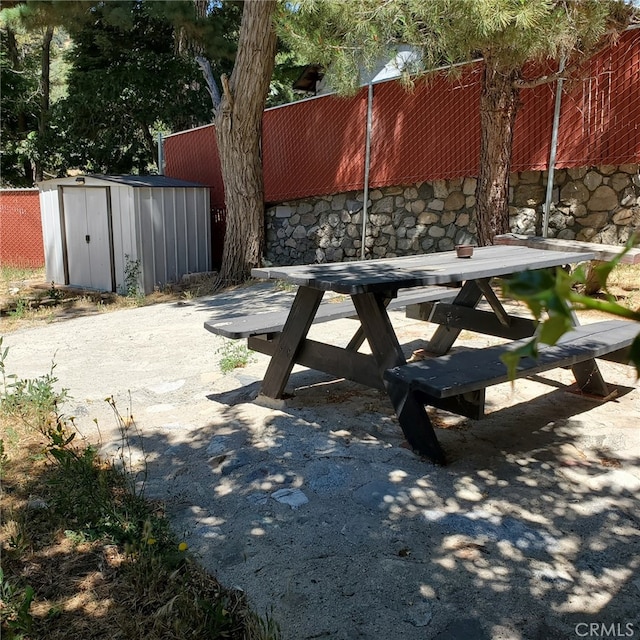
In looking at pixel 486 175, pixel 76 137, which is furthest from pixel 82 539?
pixel 76 137

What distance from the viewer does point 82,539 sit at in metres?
2.73

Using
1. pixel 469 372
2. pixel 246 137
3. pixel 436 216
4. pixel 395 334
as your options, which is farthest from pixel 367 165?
pixel 469 372

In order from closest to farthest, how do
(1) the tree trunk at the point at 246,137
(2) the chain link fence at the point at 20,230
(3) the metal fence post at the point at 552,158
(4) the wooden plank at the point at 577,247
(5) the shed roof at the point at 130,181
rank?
(4) the wooden plank at the point at 577,247
(3) the metal fence post at the point at 552,158
(1) the tree trunk at the point at 246,137
(5) the shed roof at the point at 130,181
(2) the chain link fence at the point at 20,230

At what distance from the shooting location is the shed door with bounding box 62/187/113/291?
37.2 feet

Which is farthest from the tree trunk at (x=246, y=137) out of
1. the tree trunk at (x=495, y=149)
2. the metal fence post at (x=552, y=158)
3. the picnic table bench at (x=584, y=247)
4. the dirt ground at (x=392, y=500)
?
the dirt ground at (x=392, y=500)

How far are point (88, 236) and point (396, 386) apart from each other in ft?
31.7

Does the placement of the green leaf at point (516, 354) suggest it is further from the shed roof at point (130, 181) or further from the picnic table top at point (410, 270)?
the shed roof at point (130, 181)

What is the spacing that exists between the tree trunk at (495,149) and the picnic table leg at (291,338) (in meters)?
3.82

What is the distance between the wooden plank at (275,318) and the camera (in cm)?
399

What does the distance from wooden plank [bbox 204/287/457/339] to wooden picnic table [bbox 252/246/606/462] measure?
0.11 metres

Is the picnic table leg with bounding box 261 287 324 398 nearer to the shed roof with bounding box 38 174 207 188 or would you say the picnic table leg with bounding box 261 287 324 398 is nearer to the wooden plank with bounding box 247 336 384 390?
Result: the wooden plank with bounding box 247 336 384 390

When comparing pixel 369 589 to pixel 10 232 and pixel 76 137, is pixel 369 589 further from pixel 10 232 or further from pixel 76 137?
pixel 76 137

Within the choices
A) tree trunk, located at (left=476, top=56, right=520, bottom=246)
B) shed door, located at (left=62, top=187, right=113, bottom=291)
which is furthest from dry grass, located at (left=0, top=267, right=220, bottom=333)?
tree trunk, located at (left=476, top=56, right=520, bottom=246)

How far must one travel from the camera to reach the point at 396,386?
127 inches
